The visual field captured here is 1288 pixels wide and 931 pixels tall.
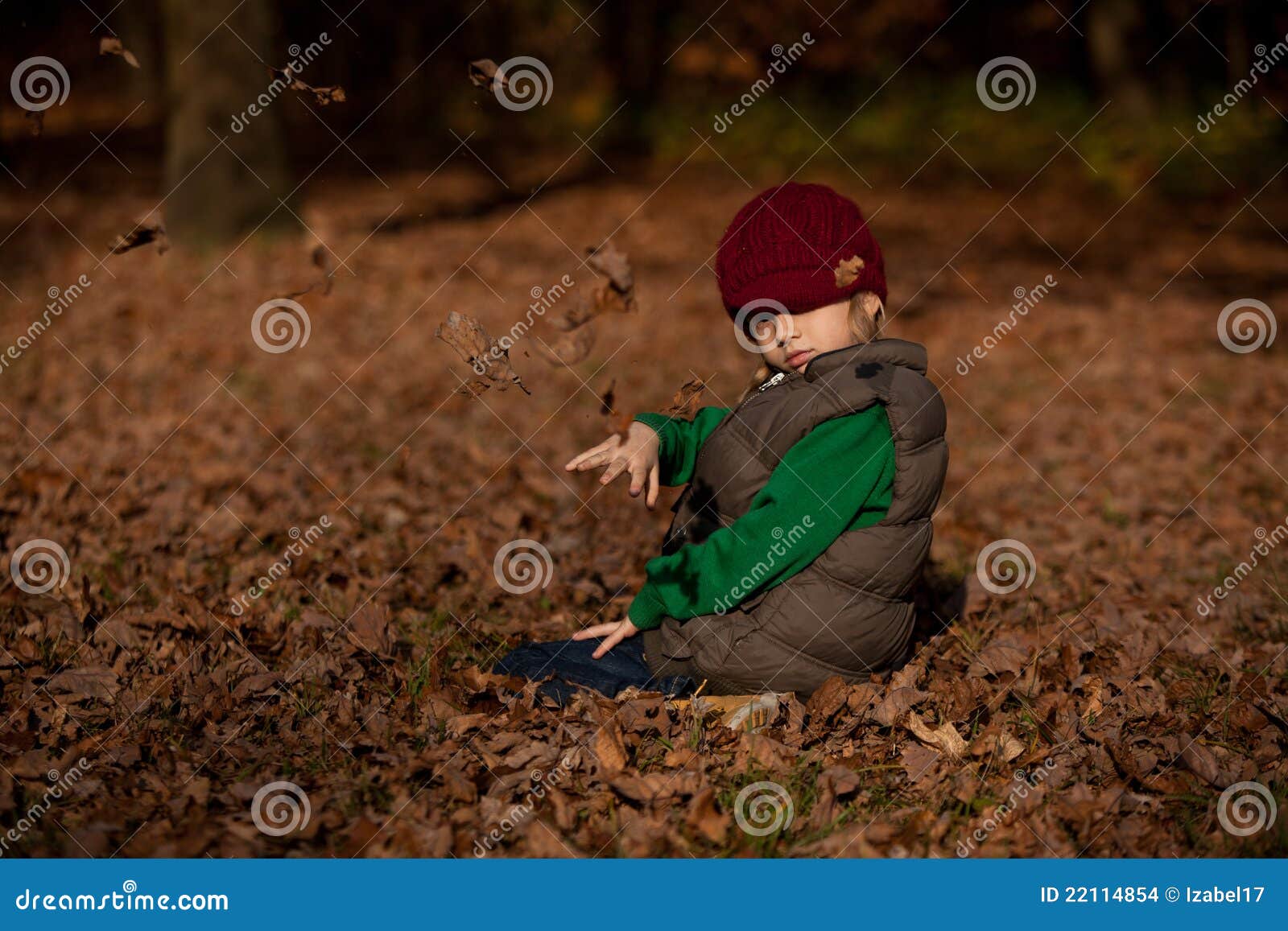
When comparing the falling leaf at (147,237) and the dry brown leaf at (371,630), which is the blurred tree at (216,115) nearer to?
the falling leaf at (147,237)

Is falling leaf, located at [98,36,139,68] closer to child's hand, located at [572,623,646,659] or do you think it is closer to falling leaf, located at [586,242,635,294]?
falling leaf, located at [586,242,635,294]

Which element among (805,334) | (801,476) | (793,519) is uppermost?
(805,334)

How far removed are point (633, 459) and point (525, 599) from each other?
1.44 metres

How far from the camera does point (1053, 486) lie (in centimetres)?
612

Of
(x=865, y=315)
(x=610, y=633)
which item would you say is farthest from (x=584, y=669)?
(x=865, y=315)

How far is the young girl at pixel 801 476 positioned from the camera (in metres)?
3.01

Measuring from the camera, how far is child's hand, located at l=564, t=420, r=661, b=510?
3053mm

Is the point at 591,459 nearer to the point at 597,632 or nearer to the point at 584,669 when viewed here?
the point at 597,632

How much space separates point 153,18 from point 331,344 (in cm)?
1945

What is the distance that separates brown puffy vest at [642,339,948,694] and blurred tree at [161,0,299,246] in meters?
8.77

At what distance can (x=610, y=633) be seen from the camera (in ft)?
11.2

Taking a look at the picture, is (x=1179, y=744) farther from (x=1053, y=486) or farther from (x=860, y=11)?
(x=860, y=11)

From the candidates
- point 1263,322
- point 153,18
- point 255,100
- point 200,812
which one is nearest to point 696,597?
point 200,812

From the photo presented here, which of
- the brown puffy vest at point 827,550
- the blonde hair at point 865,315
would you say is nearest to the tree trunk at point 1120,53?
the blonde hair at point 865,315
